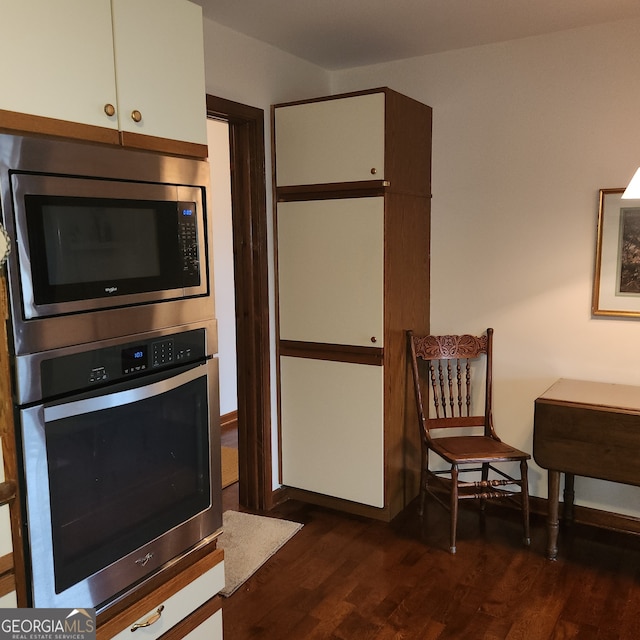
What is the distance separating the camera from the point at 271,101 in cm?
321

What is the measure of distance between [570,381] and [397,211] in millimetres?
1175

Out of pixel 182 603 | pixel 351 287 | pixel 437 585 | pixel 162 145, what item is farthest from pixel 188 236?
pixel 437 585

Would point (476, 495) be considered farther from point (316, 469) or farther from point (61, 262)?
point (61, 262)

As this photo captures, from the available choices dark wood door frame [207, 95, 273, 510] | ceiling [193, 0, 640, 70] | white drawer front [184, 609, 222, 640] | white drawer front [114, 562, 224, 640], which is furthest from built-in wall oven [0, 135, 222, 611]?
dark wood door frame [207, 95, 273, 510]

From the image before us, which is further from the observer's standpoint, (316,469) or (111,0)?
(316,469)

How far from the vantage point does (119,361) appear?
1539 millimetres

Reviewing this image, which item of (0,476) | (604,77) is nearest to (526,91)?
→ (604,77)

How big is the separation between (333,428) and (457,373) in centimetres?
71

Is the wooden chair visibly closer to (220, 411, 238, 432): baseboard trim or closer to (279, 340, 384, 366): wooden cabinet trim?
→ (279, 340, 384, 366): wooden cabinet trim

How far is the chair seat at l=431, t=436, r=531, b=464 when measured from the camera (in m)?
2.86

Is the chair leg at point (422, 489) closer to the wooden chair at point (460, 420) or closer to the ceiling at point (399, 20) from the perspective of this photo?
the wooden chair at point (460, 420)

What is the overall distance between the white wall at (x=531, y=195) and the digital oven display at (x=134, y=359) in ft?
7.05

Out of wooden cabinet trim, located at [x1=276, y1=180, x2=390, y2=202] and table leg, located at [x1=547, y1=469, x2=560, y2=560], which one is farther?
wooden cabinet trim, located at [x1=276, y1=180, x2=390, y2=202]

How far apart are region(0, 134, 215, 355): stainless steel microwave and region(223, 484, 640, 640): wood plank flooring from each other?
1346 mm
